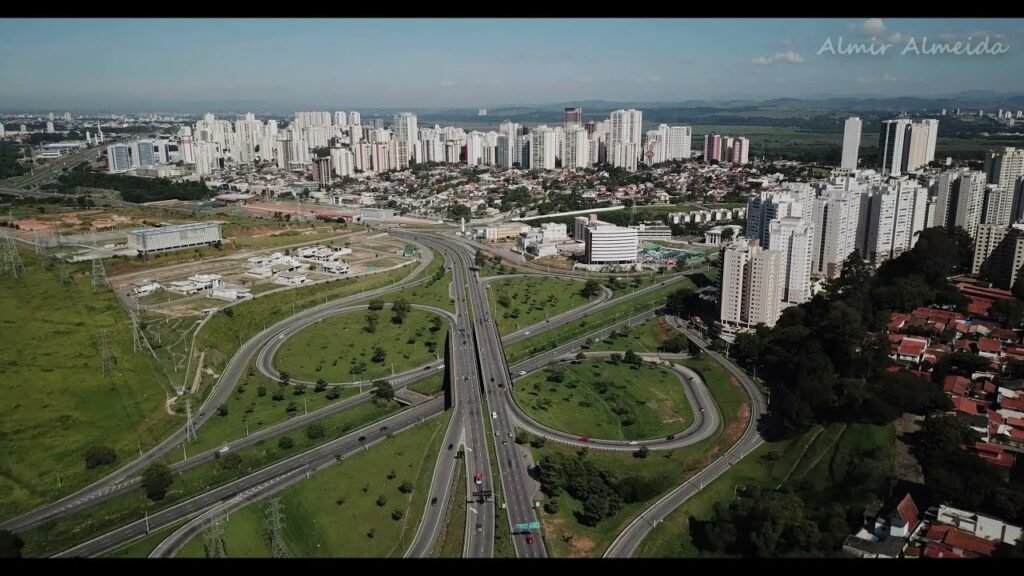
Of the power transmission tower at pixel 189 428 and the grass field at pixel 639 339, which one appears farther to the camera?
the grass field at pixel 639 339

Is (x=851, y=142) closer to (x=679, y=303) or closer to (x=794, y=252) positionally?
(x=794, y=252)

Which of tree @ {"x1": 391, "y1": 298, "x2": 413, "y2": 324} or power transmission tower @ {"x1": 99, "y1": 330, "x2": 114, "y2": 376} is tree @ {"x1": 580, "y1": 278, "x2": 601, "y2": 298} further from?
power transmission tower @ {"x1": 99, "y1": 330, "x2": 114, "y2": 376}

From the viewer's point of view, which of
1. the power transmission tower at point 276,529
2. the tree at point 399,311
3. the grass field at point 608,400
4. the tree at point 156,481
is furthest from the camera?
the tree at point 399,311

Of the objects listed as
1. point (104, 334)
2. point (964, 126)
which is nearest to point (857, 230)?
point (964, 126)

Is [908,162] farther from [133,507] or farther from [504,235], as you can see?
[133,507]

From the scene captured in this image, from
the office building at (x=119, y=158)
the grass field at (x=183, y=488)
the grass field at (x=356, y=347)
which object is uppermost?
the office building at (x=119, y=158)

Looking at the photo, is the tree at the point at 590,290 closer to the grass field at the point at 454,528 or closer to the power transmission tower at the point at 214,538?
the grass field at the point at 454,528

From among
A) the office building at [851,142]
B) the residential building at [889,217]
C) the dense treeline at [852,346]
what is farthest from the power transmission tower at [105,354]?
the office building at [851,142]
